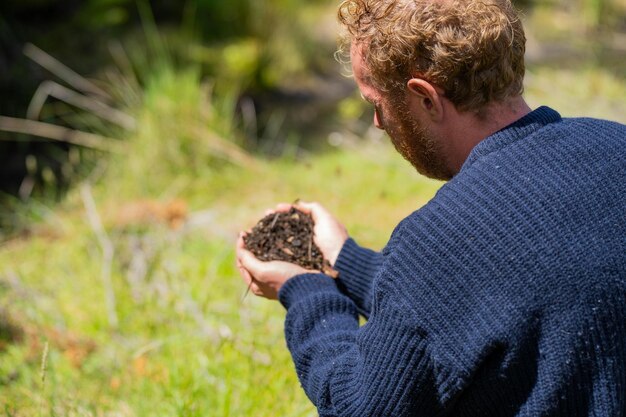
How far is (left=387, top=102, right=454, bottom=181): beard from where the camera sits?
179cm

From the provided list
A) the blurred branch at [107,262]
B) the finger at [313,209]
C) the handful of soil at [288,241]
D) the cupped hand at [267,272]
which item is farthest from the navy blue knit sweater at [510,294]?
the blurred branch at [107,262]

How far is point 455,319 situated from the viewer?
152 centimetres

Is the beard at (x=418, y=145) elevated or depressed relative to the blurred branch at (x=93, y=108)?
elevated

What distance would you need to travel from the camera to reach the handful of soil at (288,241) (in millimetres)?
2188

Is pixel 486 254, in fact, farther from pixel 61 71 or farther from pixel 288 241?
pixel 61 71

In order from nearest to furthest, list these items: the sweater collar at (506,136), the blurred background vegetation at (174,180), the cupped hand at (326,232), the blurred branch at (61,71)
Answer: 1. the sweater collar at (506,136)
2. the cupped hand at (326,232)
3. the blurred background vegetation at (174,180)
4. the blurred branch at (61,71)

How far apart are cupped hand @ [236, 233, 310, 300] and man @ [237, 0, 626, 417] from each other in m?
0.30

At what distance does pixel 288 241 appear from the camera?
2.26 meters

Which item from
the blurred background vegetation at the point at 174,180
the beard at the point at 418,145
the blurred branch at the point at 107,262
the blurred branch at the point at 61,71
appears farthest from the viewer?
the blurred branch at the point at 61,71

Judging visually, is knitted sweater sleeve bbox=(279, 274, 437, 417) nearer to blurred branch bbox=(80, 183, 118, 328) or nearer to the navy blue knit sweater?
the navy blue knit sweater

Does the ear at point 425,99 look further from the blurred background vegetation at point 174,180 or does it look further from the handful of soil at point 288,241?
the blurred background vegetation at point 174,180

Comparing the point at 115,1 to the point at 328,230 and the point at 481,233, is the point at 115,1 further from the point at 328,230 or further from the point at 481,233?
the point at 481,233

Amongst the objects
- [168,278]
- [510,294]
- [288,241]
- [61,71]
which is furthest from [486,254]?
[61,71]

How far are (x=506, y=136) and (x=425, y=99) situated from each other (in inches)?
8.0
